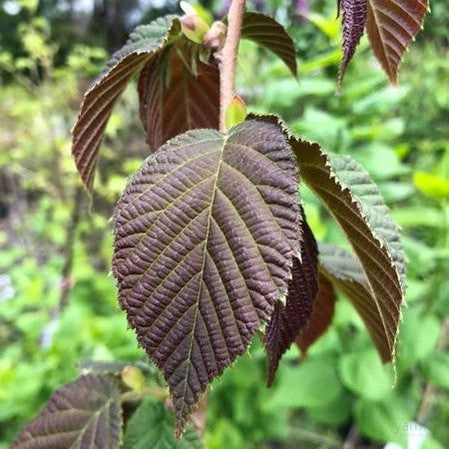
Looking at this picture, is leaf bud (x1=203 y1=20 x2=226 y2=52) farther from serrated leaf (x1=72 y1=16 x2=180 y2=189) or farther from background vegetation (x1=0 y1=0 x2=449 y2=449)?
background vegetation (x1=0 y1=0 x2=449 y2=449)

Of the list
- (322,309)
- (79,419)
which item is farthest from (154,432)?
(322,309)

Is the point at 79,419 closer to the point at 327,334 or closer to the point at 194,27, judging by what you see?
the point at 194,27

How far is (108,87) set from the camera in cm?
49

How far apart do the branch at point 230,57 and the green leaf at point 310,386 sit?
3.67 feet

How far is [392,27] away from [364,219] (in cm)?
16

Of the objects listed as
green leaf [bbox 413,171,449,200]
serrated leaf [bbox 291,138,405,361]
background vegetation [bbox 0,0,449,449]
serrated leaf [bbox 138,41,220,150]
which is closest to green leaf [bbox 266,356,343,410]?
background vegetation [bbox 0,0,449,449]

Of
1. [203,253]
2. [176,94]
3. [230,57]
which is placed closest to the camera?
[203,253]

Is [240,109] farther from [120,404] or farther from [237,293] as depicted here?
[120,404]

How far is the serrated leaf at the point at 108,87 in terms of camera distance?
0.47 m

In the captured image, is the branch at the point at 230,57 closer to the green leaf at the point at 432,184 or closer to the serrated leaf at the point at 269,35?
the serrated leaf at the point at 269,35

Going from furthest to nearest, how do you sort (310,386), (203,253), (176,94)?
(310,386)
(176,94)
(203,253)

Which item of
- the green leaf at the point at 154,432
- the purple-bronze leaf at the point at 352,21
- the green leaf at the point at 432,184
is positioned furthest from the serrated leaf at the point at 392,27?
the green leaf at the point at 432,184

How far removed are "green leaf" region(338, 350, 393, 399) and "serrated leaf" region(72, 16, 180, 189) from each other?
98cm

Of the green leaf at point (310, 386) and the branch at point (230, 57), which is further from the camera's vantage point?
the green leaf at point (310, 386)
